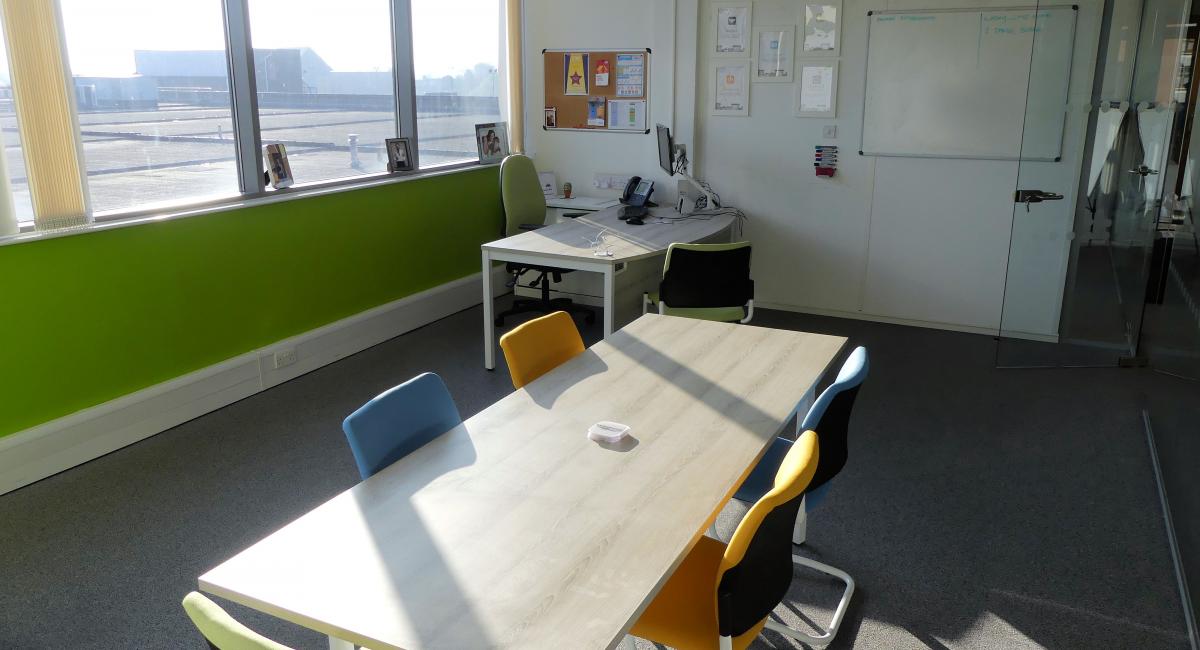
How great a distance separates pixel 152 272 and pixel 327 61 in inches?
73.3

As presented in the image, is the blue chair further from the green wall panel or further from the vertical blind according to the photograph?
the vertical blind

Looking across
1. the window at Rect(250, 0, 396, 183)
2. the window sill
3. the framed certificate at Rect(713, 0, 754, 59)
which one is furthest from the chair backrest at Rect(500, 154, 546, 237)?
the framed certificate at Rect(713, 0, 754, 59)

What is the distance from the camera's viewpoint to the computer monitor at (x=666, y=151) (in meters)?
5.78

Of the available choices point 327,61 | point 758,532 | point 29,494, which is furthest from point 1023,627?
point 327,61

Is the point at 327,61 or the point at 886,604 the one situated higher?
the point at 327,61

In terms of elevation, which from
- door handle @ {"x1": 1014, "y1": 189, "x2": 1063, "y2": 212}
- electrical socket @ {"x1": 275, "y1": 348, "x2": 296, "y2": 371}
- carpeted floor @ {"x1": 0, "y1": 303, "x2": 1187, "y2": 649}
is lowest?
carpeted floor @ {"x1": 0, "y1": 303, "x2": 1187, "y2": 649}

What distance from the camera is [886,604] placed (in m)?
2.95

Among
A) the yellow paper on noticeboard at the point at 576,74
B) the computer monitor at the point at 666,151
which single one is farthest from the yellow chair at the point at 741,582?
the yellow paper on noticeboard at the point at 576,74

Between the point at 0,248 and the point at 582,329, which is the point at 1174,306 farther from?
the point at 0,248

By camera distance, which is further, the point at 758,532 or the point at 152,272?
the point at 152,272

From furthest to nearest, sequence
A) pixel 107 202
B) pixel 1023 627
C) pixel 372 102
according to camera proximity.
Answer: pixel 372 102
pixel 107 202
pixel 1023 627

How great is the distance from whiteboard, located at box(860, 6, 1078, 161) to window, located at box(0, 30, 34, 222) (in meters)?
4.75

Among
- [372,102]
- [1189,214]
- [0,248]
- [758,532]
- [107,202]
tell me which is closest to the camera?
[758,532]

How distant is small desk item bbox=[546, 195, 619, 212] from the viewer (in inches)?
250
